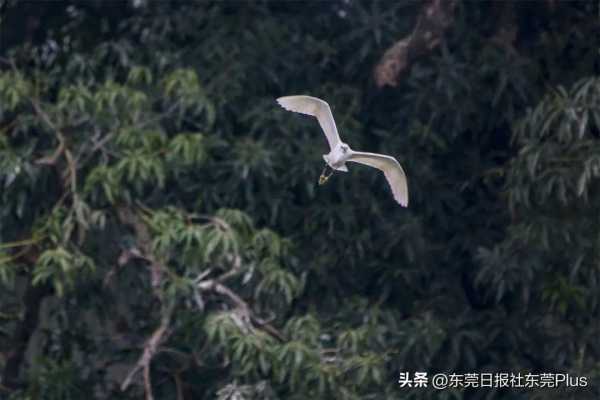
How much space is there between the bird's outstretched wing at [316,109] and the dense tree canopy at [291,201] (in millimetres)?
622

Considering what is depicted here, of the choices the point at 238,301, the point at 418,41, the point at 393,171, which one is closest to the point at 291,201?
the point at 238,301

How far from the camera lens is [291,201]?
500cm

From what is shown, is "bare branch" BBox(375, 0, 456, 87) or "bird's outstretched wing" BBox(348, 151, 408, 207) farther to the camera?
"bare branch" BBox(375, 0, 456, 87)

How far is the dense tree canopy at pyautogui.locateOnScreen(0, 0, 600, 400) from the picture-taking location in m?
4.55

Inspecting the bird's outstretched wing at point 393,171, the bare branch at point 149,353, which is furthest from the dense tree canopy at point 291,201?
the bird's outstretched wing at point 393,171

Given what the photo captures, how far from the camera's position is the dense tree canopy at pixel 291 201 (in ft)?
14.9

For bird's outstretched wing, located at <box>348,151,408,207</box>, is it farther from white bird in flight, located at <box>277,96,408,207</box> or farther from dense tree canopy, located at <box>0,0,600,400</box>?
dense tree canopy, located at <box>0,0,600,400</box>

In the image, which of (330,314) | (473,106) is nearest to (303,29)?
(473,106)

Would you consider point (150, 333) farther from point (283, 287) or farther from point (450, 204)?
point (450, 204)

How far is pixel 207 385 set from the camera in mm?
4836

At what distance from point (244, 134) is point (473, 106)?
85 centimetres

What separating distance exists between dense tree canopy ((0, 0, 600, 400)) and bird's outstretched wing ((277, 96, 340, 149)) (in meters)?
0.62

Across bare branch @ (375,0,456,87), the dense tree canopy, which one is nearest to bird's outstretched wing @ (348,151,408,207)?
the dense tree canopy

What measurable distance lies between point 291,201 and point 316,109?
3.17ft
